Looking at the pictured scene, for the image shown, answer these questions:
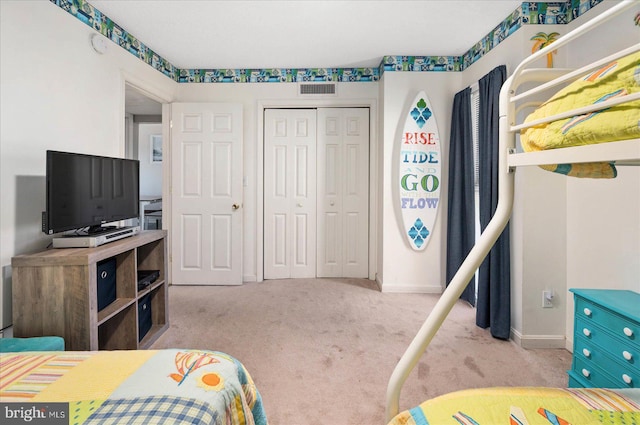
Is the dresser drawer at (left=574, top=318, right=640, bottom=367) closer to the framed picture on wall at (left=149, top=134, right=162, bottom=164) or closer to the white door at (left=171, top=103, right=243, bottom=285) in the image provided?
the white door at (left=171, top=103, right=243, bottom=285)

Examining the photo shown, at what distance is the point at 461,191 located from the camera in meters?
3.40

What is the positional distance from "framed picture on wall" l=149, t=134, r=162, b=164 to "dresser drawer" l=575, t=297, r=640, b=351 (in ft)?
19.3

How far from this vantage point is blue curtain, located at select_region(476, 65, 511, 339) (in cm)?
259

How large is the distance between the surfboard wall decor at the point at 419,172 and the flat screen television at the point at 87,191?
2.53m

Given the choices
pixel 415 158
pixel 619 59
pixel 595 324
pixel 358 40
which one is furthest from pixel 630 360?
pixel 358 40

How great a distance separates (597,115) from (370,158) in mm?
3238

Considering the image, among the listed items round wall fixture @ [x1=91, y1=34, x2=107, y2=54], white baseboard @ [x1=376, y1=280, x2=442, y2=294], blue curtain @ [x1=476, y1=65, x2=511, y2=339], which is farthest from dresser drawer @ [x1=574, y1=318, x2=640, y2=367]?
round wall fixture @ [x1=91, y1=34, x2=107, y2=54]

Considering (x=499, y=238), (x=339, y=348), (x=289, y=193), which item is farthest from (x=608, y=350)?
(x=289, y=193)

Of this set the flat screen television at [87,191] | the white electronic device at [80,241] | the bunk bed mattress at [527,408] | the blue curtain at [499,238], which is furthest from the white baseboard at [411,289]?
the bunk bed mattress at [527,408]

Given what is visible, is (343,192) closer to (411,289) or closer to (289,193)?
(289,193)

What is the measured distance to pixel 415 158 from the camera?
11.9 ft

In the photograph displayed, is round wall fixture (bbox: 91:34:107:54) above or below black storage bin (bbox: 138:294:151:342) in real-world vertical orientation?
above

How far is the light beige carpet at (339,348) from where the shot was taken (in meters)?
1.84

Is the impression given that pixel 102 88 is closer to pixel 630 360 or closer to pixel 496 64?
pixel 496 64
